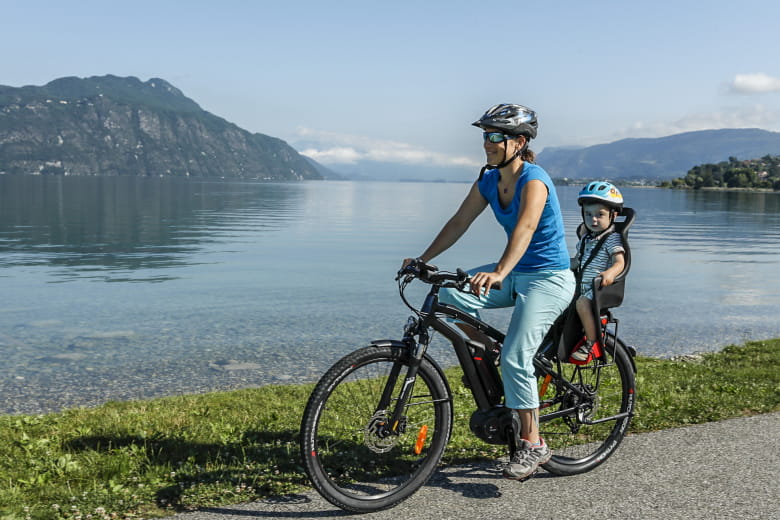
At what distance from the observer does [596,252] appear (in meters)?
5.84

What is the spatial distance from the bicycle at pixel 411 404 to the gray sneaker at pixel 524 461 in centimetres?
16

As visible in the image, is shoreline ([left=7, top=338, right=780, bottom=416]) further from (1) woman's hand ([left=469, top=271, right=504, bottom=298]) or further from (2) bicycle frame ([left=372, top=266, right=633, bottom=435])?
(1) woman's hand ([left=469, top=271, right=504, bottom=298])

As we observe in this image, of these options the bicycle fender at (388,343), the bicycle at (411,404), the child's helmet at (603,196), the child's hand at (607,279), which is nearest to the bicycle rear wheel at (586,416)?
the bicycle at (411,404)

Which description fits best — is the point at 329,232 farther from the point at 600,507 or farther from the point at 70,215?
the point at 600,507

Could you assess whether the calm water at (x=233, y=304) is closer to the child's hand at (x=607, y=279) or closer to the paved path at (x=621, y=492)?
the paved path at (x=621, y=492)

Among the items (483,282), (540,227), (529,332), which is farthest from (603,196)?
(483,282)

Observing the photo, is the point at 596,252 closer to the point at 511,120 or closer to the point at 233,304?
the point at 511,120

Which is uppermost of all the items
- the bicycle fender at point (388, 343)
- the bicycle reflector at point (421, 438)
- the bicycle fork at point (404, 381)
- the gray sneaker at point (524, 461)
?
the bicycle fender at point (388, 343)

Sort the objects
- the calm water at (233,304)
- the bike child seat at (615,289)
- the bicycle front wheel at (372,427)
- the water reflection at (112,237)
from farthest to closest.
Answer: the water reflection at (112,237)
the calm water at (233,304)
the bike child seat at (615,289)
the bicycle front wheel at (372,427)

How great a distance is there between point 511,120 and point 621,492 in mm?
2803

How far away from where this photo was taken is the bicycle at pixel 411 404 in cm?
456

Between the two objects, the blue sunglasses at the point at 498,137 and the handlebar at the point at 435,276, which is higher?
the blue sunglasses at the point at 498,137

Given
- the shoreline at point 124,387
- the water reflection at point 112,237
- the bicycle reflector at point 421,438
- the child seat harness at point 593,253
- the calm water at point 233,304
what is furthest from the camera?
the water reflection at point 112,237

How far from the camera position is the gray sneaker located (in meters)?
4.90
